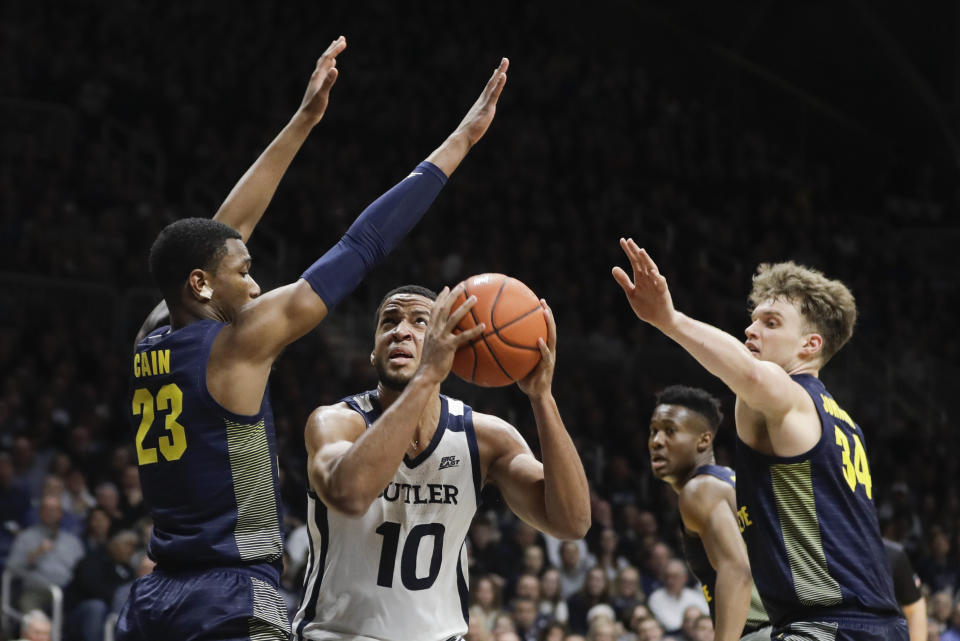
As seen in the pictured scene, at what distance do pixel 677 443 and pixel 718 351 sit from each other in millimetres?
1770

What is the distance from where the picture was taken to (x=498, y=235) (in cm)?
1532

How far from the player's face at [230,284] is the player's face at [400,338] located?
2.11ft

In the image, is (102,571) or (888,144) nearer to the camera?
(102,571)

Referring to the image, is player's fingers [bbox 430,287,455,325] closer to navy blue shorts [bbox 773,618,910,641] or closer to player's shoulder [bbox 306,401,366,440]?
player's shoulder [bbox 306,401,366,440]

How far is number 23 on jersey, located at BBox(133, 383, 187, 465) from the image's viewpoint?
3697 millimetres

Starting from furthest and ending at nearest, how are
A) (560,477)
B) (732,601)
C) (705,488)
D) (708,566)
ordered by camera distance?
(708,566)
(705,488)
(732,601)
(560,477)

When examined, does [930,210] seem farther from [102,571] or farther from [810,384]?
[810,384]

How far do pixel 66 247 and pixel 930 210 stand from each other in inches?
588

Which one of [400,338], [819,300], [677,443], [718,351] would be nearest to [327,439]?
[400,338]

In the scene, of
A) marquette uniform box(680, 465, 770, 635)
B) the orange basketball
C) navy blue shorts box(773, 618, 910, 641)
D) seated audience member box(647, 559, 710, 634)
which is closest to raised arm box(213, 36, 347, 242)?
the orange basketball

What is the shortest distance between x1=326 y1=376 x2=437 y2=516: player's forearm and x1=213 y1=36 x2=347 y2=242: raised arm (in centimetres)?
134

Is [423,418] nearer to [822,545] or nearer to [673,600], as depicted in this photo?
[822,545]

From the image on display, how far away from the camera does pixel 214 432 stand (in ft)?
12.1

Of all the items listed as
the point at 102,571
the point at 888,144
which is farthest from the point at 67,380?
the point at 888,144
